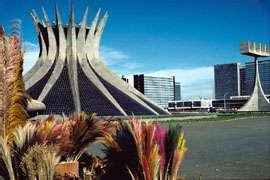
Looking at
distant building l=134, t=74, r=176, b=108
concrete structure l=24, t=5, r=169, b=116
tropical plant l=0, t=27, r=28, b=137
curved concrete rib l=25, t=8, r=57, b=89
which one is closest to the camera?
tropical plant l=0, t=27, r=28, b=137

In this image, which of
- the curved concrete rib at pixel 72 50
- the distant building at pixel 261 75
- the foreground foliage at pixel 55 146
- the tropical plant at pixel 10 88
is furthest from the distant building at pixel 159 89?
the foreground foliage at pixel 55 146

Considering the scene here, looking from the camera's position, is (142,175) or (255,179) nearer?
(142,175)

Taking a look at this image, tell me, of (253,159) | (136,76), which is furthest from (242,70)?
(253,159)

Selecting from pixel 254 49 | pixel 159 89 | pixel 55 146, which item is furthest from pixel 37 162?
pixel 159 89

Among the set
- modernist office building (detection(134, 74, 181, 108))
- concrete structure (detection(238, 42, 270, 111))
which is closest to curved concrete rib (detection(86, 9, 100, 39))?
concrete structure (detection(238, 42, 270, 111))

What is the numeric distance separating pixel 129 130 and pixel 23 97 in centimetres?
218

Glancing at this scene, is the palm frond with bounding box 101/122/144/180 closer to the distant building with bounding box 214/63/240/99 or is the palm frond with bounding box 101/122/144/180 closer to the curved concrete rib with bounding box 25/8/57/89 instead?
the curved concrete rib with bounding box 25/8/57/89

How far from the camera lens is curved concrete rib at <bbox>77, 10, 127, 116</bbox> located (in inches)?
1540

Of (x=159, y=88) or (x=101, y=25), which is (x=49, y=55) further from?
(x=159, y=88)

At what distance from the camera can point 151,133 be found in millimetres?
4586

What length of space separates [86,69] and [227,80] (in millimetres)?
138179

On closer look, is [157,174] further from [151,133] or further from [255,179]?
[255,179]

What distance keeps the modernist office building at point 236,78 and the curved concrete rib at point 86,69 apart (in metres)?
130

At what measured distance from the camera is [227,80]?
173625mm
